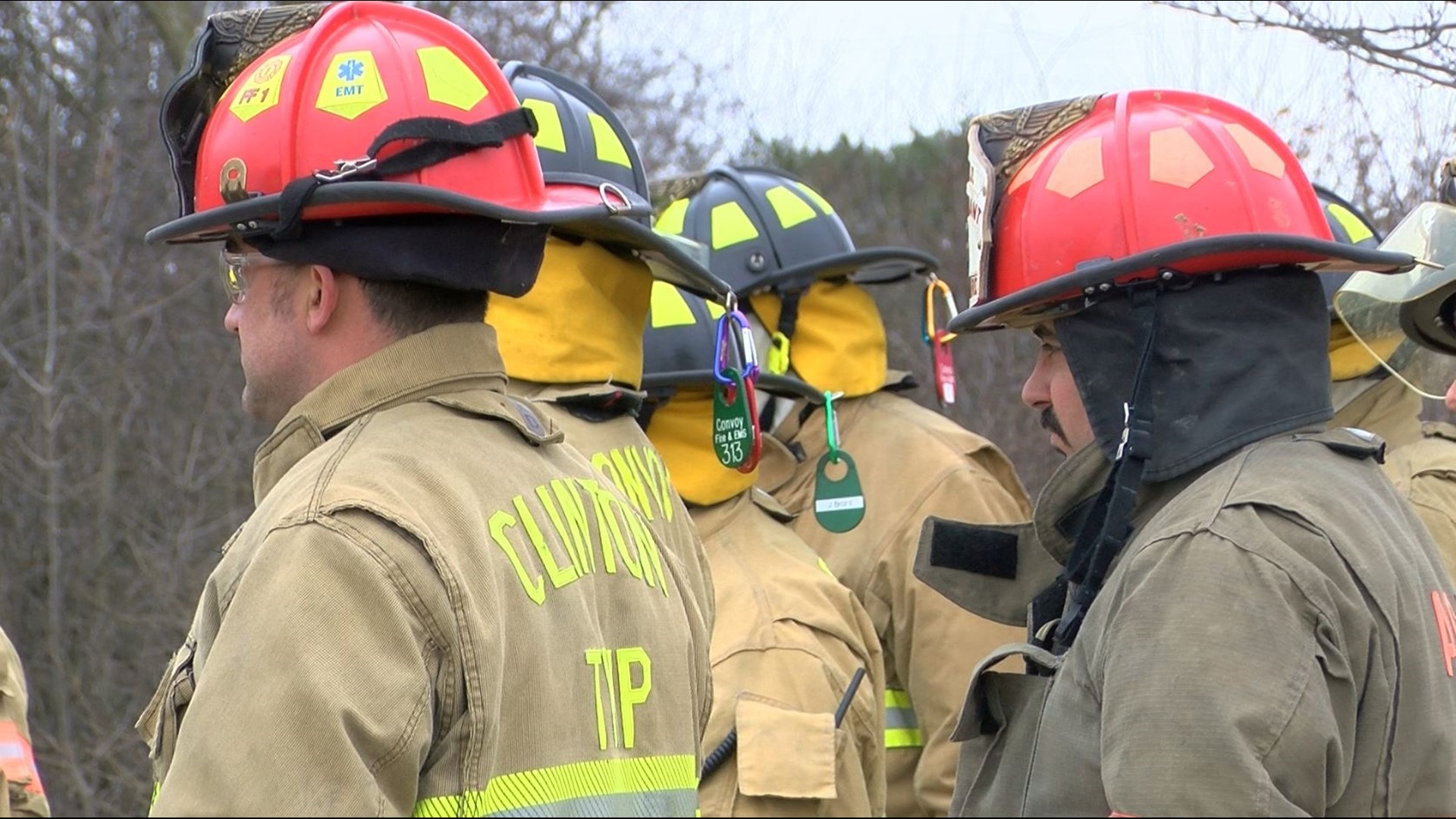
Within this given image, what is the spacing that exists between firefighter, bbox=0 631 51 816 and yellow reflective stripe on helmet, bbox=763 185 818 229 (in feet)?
9.73

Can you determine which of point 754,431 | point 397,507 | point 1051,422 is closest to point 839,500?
point 754,431

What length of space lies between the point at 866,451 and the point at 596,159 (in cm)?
160

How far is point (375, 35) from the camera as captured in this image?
271 centimetres

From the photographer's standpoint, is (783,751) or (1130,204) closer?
(1130,204)

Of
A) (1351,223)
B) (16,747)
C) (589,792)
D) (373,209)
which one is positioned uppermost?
(373,209)

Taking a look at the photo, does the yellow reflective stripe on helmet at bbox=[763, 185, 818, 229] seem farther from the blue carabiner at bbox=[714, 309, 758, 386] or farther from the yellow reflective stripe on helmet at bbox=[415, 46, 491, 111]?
the yellow reflective stripe on helmet at bbox=[415, 46, 491, 111]

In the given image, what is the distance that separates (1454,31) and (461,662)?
101 inches

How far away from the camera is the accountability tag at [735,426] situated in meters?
4.03

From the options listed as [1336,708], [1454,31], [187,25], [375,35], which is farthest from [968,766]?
[187,25]

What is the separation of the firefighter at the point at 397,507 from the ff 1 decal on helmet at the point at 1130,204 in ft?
2.45

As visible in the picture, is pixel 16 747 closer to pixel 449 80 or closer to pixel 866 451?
pixel 449 80

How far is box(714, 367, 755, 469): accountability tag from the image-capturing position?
4031mm

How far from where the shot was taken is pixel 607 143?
166 inches

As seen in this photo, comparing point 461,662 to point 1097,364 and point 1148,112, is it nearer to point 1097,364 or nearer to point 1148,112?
point 1097,364
